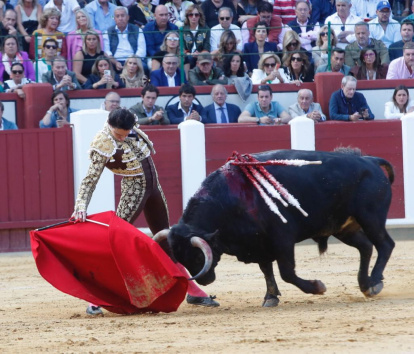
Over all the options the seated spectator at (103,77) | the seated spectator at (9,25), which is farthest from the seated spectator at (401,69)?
the seated spectator at (9,25)

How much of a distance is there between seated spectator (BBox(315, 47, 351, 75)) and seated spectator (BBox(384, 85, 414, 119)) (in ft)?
2.24

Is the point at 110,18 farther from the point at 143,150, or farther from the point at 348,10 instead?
the point at 143,150

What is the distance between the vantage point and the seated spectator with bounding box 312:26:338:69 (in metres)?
10.8

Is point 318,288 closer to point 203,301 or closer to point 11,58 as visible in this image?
point 203,301

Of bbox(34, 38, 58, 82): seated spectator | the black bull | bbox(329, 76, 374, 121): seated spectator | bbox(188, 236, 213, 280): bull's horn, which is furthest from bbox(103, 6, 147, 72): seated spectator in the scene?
bbox(188, 236, 213, 280): bull's horn

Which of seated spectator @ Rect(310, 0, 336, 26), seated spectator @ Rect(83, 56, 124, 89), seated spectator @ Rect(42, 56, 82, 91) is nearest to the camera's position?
seated spectator @ Rect(42, 56, 82, 91)

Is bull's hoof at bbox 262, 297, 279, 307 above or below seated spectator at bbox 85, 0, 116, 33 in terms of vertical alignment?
below

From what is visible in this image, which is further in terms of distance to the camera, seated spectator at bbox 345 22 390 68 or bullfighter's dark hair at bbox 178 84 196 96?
seated spectator at bbox 345 22 390 68

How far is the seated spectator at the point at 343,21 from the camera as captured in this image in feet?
36.5

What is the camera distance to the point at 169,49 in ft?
34.0

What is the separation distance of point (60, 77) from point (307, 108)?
2.51 metres

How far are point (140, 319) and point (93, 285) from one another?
19.2 inches

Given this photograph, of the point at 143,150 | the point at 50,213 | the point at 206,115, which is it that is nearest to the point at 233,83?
the point at 206,115

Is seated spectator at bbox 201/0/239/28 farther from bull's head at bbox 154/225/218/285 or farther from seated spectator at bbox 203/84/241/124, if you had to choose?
bull's head at bbox 154/225/218/285
